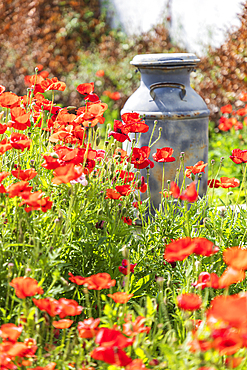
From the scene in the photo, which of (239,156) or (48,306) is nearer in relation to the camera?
(48,306)

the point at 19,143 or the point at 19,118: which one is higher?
the point at 19,118

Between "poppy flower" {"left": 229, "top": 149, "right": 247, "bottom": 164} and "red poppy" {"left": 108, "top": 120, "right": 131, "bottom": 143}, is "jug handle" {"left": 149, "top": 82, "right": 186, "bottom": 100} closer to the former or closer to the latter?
"red poppy" {"left": 108, "top": 120, "right": 131, "bottom": 143}

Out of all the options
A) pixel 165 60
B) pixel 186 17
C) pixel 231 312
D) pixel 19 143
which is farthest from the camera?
pixel 186 17

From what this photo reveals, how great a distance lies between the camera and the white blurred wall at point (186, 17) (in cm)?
598

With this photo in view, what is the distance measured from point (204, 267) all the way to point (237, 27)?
176 inches

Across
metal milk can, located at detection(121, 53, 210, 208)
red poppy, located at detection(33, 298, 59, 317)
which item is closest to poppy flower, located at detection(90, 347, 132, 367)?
red poppy, located at detection(33, 298, 59, 317)

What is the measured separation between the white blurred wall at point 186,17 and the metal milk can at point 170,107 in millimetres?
3089

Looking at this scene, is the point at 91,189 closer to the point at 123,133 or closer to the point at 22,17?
the point at 123,133

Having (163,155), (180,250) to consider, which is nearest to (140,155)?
(163,155)

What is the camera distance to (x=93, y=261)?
1.73 metres

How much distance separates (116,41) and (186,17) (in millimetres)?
1595

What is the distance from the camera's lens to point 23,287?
109 centimetres

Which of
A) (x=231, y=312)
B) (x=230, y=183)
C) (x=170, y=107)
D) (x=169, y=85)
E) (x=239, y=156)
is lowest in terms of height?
(x=231, y=312)

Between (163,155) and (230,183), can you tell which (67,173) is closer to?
(163,155)
